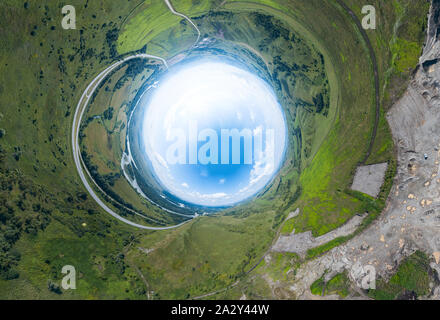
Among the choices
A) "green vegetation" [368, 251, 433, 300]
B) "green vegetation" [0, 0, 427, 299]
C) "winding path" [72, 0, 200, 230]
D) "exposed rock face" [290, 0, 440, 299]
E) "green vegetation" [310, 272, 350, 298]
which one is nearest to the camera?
"exposed rock face" [290, 0, 440, 299]

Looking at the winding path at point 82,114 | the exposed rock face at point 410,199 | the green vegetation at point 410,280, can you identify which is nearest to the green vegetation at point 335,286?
the exposed rock face at point 410,199

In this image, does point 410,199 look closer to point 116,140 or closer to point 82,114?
point 116,140

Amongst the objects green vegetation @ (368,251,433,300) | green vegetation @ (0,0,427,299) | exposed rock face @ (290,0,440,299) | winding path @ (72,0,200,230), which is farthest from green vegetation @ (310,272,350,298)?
winding path @ (72,0,200,230)

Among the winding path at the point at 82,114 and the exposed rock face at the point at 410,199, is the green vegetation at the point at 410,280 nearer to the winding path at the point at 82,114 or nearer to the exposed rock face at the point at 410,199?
the exposed rock face at the point at 410,199

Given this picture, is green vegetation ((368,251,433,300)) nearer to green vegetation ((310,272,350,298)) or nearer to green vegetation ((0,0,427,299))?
green vegetation ((0,0,427,299))

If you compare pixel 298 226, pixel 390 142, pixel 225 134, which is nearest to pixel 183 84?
pixel 225 134

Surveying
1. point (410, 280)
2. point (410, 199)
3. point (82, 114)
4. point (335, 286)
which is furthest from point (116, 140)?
point (410, 280)
